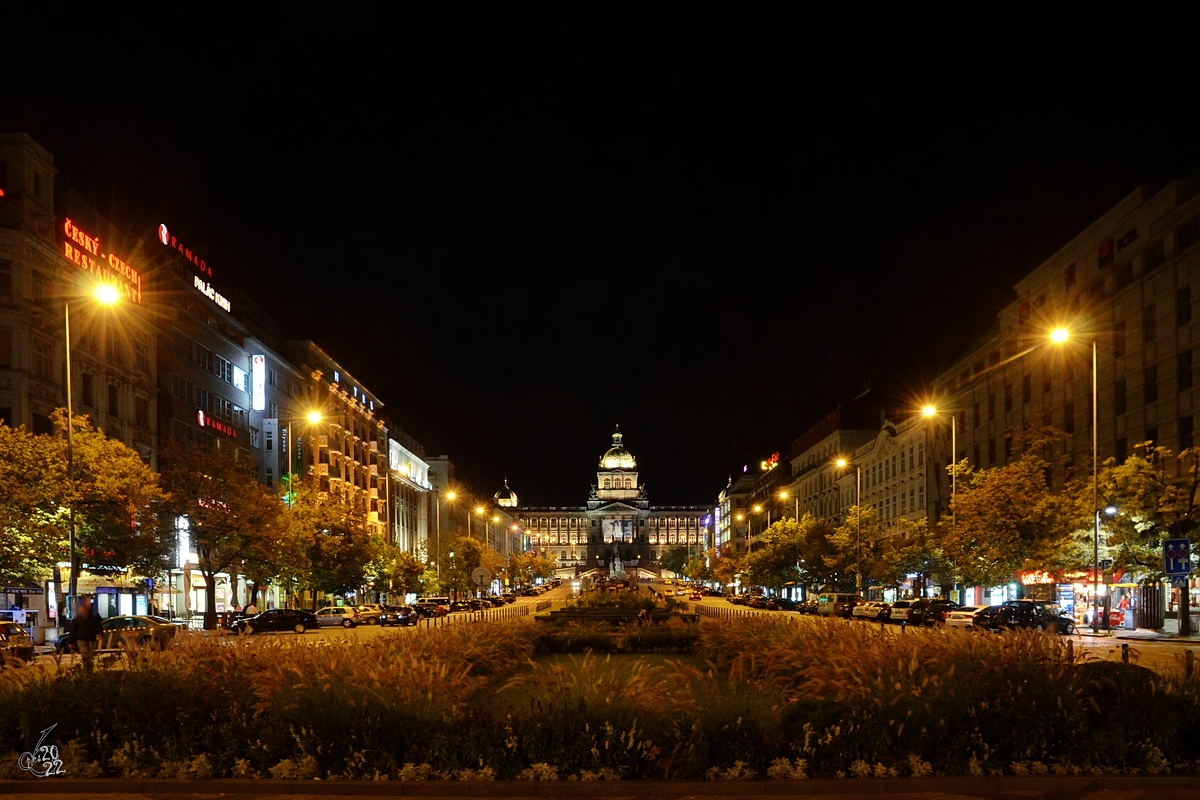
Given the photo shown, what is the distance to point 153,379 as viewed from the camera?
64250mm

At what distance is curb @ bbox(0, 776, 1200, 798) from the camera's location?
12.7m

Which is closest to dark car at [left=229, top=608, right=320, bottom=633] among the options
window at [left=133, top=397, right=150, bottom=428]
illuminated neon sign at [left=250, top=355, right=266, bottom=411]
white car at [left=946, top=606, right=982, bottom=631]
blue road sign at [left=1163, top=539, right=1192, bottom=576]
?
window at [left=133, top=397, right=150, bottom=428]

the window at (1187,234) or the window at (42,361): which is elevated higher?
the window at (1187,234)

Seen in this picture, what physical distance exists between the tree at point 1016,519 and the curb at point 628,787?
Result: 41230mm

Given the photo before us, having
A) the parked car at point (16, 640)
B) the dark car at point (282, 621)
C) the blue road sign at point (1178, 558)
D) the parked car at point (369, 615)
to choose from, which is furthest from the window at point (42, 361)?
the blue road sign at point (1178, 558)

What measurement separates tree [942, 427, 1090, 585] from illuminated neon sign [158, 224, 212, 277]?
154 ft

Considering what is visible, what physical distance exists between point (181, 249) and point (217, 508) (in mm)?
22091

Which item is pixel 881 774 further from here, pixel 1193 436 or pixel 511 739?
pixel 1193 436

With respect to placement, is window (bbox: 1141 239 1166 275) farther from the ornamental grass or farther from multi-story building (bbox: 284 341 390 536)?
multi-story building (bbox: 284 341 390 536)

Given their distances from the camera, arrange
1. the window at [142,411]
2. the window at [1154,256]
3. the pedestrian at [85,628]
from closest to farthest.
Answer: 1. the pedestrian at [85,628]
2. the window at [1154,256]
3. the window at [142,411]

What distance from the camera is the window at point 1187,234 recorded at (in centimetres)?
4881

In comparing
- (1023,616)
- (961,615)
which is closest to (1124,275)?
(961,615)

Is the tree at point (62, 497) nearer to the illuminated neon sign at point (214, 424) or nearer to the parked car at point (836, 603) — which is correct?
the illuminated neon sign at point (214, 424)

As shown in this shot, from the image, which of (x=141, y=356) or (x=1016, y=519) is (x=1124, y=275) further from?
(x=141, y=356)
